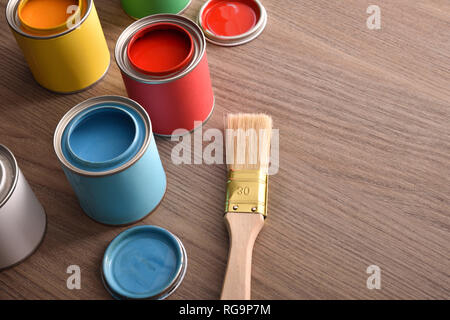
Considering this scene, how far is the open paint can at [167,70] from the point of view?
830 millimetres

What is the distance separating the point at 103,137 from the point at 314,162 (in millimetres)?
332

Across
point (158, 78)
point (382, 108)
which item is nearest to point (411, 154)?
point (382, 108)

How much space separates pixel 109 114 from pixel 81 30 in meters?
0.17

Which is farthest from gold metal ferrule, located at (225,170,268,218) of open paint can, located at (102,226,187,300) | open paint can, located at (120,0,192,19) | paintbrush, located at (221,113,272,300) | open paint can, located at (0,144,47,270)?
open paint can, located at (120,0,192,19)

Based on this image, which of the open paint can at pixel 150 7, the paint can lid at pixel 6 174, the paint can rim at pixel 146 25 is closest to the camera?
the paint can lid at pixel 6 174

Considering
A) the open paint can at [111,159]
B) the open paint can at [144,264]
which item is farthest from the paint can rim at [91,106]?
the open paint can at [144,264]

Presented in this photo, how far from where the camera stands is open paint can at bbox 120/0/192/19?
1012mm

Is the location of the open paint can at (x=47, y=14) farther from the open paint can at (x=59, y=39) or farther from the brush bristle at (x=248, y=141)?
the brush bristle at (x=248, y=141)

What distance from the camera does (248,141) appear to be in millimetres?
848

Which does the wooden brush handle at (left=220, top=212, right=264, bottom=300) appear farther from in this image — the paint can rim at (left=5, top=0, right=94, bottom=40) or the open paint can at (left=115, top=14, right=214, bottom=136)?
the paint can rim at (left=5, top=0, right=94, bottom=40)

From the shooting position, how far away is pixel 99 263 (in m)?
0.79

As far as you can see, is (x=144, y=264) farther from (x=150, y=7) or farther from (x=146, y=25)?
(x=150, y=7)

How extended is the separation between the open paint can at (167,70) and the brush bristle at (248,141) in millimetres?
73
